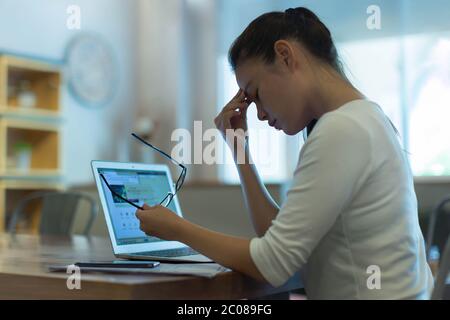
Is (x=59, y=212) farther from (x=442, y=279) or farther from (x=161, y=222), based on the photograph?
(x=442, y=279)

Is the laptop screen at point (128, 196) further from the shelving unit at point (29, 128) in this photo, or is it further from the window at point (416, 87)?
the window at point (416, 87)

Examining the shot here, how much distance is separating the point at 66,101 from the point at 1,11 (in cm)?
81

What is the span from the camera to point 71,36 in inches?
189

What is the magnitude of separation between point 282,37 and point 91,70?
4.02 meters

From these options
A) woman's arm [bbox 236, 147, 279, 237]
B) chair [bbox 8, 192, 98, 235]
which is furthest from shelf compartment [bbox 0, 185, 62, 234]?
woman's arm [bbox 236, 147, 279, 237]

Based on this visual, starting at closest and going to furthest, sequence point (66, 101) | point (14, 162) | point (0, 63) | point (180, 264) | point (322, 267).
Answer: point (322, 267), point (180, 264), point (0, 63), point (14, 162), point (66, 101)

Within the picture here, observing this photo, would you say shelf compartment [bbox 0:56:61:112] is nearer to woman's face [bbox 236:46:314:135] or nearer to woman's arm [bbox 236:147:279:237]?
woman's arm [bbox 236:147:279:237]

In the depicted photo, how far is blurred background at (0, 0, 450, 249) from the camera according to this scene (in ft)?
14.0

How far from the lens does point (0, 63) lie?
4043 millimetres

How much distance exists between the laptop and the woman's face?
12.7 inches

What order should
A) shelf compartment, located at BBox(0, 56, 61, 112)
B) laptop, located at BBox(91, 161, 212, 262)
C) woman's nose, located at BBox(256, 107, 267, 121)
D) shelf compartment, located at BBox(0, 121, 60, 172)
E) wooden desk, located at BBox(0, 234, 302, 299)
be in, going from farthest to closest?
shelf compartment, located at BBox(0, 121, 60, 172), shelf compartment, located at BBox(0, 56, 61, 112), laptop, located at BBox(91, 161, 212, 262), woman's nose, located at BBox(256, 107, 267, 121), wooden desk, located at BBox(0, 234, 302, 299)

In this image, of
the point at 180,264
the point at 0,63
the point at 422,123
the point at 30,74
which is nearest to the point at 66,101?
the point at 30,74

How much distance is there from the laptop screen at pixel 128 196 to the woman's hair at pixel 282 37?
38cm
